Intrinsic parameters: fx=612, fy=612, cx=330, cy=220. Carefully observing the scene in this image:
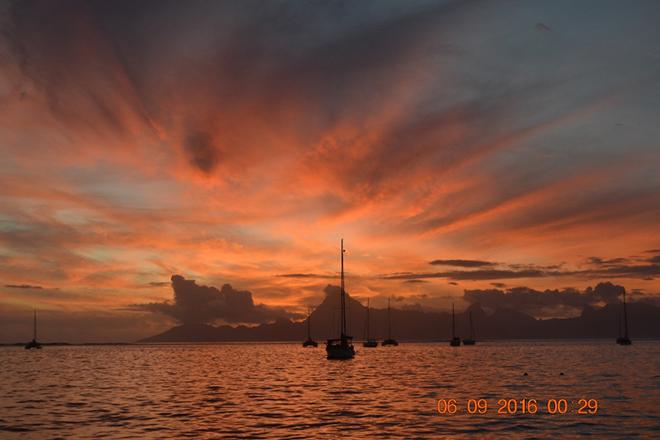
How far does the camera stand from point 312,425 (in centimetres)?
3934

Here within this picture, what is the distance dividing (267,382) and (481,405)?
34.8 m

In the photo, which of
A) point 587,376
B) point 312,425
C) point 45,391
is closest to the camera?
point 312,425

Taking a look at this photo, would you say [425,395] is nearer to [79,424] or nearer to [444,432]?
[444,432]

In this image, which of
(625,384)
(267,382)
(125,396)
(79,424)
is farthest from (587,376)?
(79,424)

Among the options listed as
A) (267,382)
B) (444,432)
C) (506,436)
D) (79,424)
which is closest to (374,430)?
(444,432)

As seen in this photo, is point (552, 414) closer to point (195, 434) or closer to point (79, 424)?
point (195, 434)

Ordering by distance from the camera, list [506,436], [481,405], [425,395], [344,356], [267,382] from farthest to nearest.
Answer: [344,356], [267,382], [425,395], [481,405], [506,436]

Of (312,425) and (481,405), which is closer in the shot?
(312,425)
